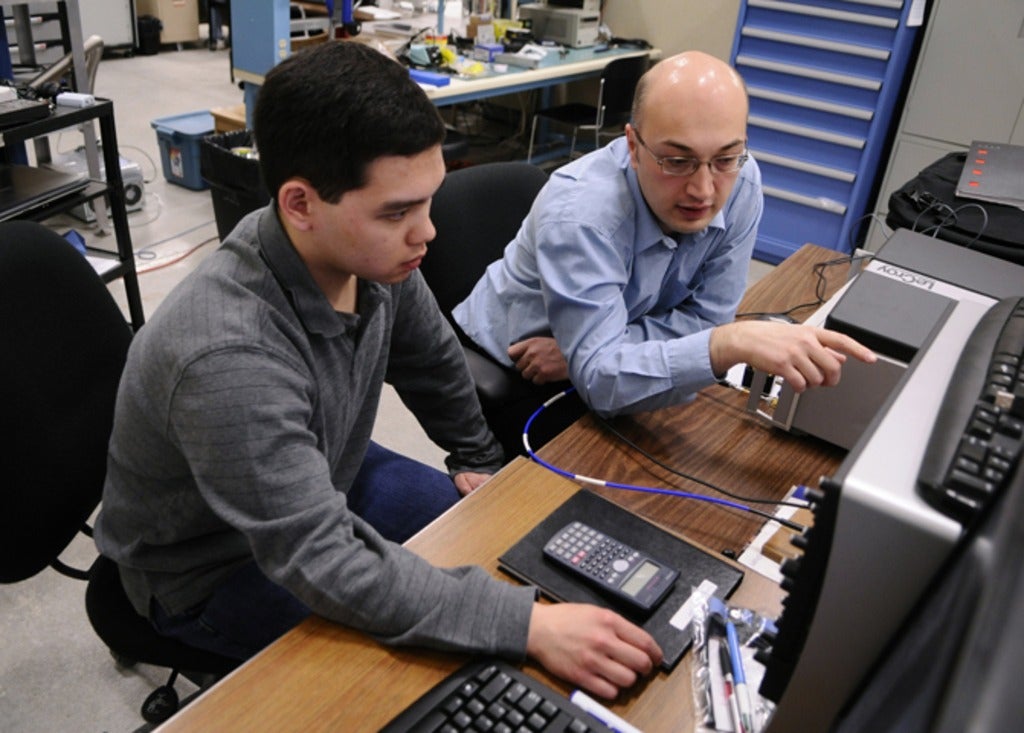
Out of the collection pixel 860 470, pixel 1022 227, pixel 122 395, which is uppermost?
pixel 860 470

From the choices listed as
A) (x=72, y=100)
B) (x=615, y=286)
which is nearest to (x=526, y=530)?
(x=615, y=286)

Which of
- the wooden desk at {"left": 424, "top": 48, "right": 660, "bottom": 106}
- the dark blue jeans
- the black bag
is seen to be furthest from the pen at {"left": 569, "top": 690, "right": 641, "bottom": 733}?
the wooden desk at {"left": 424, "top": 48, "right": 660, "bottom": 106}

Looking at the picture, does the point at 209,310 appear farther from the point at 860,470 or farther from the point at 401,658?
the point at 860,470

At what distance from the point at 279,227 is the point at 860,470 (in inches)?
26.5

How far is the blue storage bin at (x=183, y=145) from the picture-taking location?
386 centimetres

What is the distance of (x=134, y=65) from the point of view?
6152mm

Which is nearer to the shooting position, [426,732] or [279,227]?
[426,732]

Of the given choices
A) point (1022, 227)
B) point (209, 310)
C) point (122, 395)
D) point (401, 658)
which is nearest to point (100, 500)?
point (122, 395)

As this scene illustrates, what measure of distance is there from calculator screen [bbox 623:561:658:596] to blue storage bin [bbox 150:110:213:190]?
3.58 meters

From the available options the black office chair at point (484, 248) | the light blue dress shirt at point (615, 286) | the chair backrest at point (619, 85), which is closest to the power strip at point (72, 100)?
the black office chair at point (484, 248)

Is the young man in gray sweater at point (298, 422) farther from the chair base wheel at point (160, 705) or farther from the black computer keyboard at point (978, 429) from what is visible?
the chair base wheel at point (160, 705)

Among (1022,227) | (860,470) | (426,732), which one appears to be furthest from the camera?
(1022,227)

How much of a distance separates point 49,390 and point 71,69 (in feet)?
7.53

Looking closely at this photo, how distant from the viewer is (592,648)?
2.56 feet
